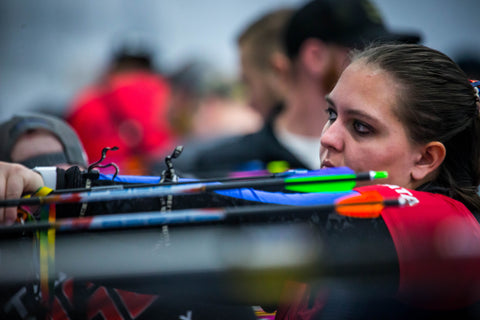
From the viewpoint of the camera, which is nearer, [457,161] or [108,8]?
[457,161]

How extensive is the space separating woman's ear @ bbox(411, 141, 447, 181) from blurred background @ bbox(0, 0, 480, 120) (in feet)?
6.03

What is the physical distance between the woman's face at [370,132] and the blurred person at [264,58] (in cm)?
163

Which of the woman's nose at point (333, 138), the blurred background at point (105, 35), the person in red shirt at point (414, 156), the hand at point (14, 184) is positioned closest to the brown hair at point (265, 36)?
the blurred background at point (105, 35)

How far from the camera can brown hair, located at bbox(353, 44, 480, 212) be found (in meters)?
1.30

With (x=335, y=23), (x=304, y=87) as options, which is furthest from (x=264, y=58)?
(x=335, y=23)

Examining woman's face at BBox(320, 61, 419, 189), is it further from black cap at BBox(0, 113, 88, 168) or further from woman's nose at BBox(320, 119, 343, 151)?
black cap at BBox(0, 113, 88, 168)

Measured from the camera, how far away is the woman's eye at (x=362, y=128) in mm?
1304

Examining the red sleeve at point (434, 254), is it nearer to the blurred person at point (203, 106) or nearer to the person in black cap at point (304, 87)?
the person in black cap at point (304, 87)

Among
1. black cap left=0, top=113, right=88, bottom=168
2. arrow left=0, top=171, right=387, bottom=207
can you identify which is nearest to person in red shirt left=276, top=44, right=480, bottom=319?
arrow left=0, top=171, right=387, bottom=207

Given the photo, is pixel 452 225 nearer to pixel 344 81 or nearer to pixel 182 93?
pixel 344 81

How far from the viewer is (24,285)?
1.00 metres

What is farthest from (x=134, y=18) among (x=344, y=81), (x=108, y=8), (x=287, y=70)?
(x=344, y=81)

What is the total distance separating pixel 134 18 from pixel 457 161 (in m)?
2.64

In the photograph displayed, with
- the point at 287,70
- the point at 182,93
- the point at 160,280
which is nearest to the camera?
the point at 160,280
